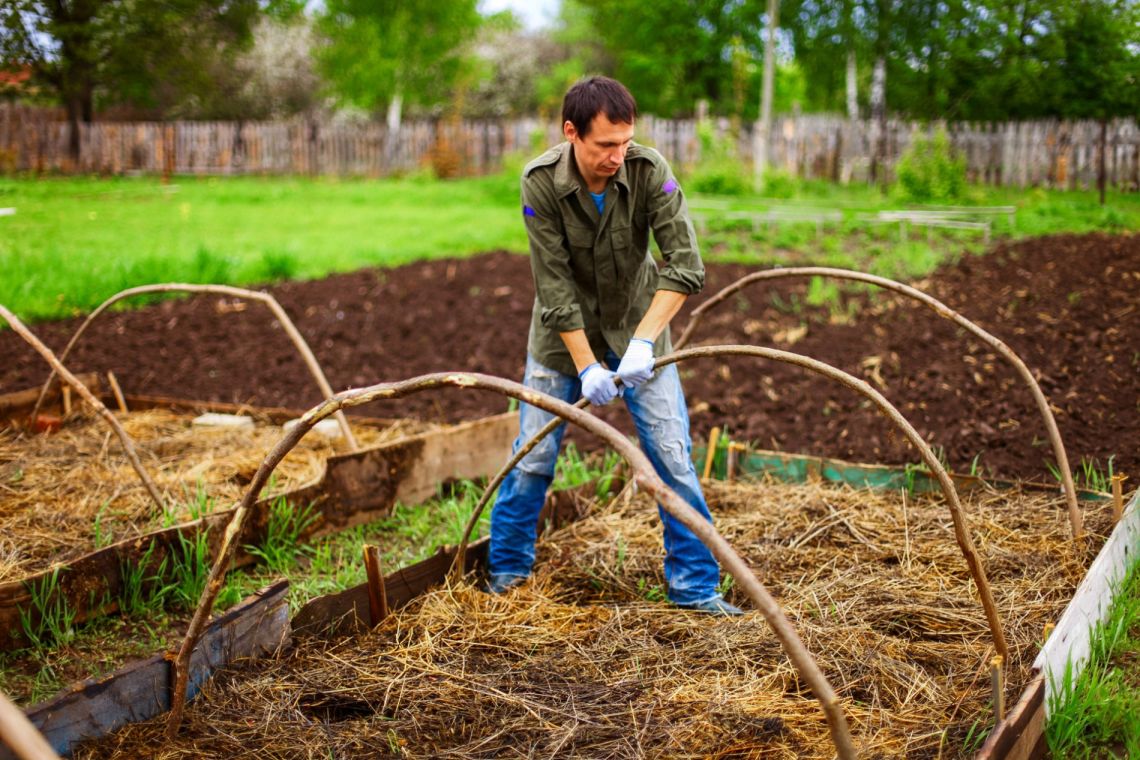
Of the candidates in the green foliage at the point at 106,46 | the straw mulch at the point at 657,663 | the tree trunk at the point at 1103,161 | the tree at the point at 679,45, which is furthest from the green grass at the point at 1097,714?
the tree at the point at 679,45

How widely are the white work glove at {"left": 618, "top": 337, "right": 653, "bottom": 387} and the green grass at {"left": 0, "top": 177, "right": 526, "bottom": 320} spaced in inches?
184

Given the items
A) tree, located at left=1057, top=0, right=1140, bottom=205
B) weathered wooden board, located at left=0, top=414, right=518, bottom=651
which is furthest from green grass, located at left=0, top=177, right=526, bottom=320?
tree, located at left=1057, top=0, right=1140, bottom=205

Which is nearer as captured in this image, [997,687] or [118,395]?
[997,687]

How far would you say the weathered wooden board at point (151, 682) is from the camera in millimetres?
2268

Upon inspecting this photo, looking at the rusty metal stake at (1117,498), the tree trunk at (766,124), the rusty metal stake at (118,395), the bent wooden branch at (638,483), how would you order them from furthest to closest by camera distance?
1. the tree trunk at (766,124)
2. the rusty metal stake at (118,395)
3. the rusty metal stake at (1117,498)
4. the bent wooden branch at (638,483)

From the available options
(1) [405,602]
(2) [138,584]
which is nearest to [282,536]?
(2) [138,584]

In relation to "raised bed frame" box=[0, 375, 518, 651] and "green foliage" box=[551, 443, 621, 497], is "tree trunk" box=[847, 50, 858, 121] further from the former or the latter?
"raised bed frame" box=[0, 375, 518, 651]

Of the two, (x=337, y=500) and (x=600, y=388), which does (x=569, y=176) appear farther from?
(x=337, y=500)

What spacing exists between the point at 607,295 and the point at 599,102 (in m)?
0.67

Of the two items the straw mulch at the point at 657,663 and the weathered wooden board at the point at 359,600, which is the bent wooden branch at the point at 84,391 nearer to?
the weathered wooden board at the point at 359,600

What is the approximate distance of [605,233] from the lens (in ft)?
10.2

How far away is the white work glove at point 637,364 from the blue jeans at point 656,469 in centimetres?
26

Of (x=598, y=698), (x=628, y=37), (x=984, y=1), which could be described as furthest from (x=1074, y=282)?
(x=628, y=37)

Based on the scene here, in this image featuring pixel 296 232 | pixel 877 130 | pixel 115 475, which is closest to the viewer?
pixel 115 475
